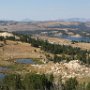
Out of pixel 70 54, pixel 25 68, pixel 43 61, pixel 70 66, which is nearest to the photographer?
pixel 70 66

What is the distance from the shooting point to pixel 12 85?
74750 millimetres

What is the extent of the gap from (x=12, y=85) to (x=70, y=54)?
76.5 metres

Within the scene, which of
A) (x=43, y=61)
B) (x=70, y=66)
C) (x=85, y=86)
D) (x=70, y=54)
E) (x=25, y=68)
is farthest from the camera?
(x=70, y=54)

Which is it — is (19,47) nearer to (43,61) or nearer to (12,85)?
(43,61)

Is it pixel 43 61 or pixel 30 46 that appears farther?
pixel 30 46

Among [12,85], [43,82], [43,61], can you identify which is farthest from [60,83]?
[43,61]

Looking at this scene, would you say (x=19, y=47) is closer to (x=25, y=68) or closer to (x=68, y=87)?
(x=25, y=68)

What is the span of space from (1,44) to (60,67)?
2413 inches

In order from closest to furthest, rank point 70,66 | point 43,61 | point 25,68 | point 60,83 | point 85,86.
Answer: point 85,86, point 60,83, point 70,66, point 25,68, point 43,61

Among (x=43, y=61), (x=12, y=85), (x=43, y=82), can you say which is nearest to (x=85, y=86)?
(x=43, y=82)

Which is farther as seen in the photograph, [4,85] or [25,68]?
[25,68]

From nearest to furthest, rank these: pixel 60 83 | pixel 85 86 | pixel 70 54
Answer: pixel 85 86
pixel 60 83
pixel 70 54

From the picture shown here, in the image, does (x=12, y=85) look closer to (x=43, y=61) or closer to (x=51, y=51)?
(x=43, y=61)

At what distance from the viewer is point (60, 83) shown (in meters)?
78.1
